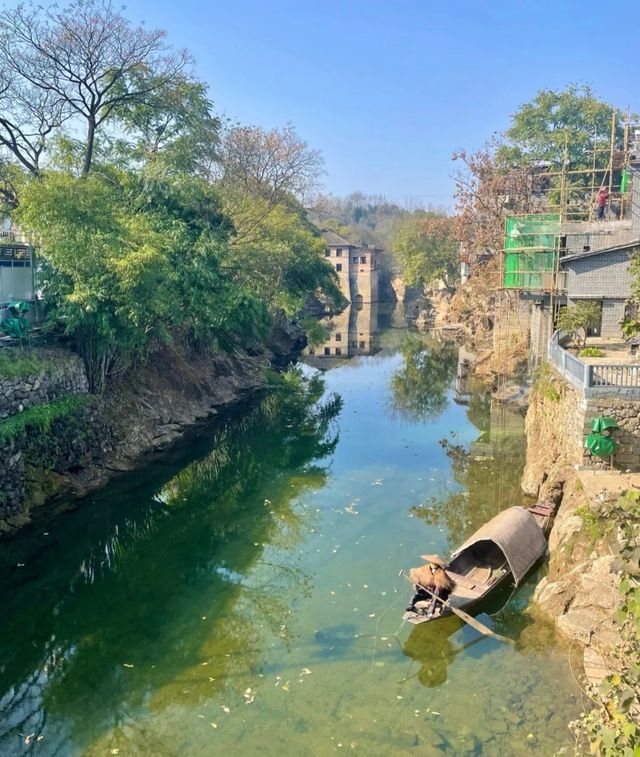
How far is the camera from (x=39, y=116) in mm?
26328

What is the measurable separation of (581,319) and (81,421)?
727 inches

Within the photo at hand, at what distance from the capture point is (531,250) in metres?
28.8

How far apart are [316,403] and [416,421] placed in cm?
589

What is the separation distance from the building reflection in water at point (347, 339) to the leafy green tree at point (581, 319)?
2065 cm

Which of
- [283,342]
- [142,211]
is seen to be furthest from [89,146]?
[283,342]

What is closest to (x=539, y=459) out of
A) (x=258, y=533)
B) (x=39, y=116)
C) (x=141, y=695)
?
(x=258, y=533)

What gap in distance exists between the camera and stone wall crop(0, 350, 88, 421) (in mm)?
17516

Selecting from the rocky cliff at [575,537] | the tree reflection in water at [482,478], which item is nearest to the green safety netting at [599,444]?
the rocky cliff at [575,537]

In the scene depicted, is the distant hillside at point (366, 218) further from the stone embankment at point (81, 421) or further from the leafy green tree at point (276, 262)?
the stone embankment at point (81, 421)

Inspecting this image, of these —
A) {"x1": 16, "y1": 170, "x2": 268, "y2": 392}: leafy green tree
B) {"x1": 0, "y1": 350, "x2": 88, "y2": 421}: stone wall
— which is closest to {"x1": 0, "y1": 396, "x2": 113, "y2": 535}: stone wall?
{"x1": 0, "y1": 350, "x2": 88, "y2": 421}: stone wall

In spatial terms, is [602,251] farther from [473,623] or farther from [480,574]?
[473,623]

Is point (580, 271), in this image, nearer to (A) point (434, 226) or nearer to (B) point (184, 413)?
(B) point (184, 413)

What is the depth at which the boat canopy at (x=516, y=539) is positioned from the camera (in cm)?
1309

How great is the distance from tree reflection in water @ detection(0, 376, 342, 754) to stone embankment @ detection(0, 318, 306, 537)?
1212 mm
